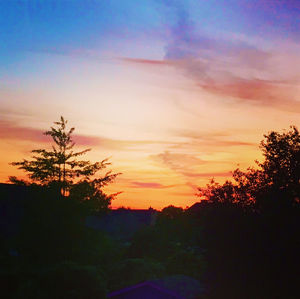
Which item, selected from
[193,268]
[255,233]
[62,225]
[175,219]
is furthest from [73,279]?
[175,219]

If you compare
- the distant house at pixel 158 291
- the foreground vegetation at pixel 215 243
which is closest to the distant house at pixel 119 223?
the foreground vegetation at pixel 215 243

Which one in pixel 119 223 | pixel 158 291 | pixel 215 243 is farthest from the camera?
pixel 119 223

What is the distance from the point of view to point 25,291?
104ft

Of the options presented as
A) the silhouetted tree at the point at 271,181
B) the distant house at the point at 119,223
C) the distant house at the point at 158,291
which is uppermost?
the silhouetted tree at the point at 271,181

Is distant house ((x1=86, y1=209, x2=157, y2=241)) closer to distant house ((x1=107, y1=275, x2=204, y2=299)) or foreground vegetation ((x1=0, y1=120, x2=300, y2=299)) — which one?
foreground vegetation ((x1=0, y1=120, x2=300, y2=299))

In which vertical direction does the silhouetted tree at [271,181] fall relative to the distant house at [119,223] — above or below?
above

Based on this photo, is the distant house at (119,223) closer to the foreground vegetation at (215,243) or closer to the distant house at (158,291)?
the foreground vegetation at (215,243)

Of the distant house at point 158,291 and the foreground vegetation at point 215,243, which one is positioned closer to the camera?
the foreground vegetation at point 215,243

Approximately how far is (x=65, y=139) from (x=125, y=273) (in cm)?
1672

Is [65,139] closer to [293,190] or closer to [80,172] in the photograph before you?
[80,172]

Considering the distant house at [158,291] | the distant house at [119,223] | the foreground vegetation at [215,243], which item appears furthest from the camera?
the distant house at [119,223]

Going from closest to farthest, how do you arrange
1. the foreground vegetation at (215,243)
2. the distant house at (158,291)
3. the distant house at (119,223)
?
the foreground vegetation at (215,243), the distant house at (158,291), the distant house at (119,223)

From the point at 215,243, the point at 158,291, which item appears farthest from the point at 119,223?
the point at 215,243

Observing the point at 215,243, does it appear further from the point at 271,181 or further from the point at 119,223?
the point at 119,223
